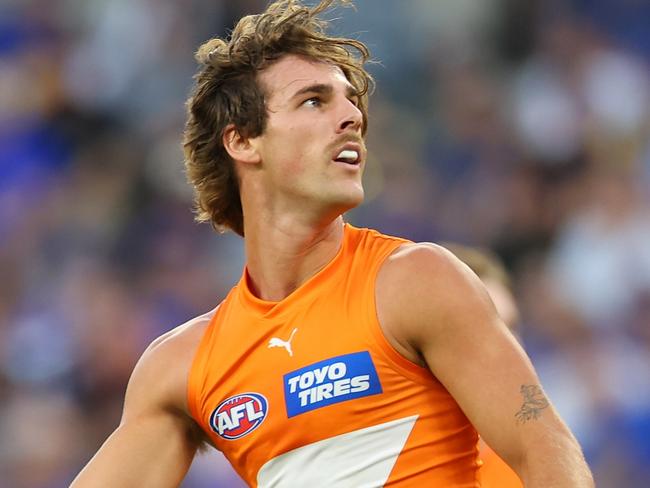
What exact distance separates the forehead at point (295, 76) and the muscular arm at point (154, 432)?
835mm

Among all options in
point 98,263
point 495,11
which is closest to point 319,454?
point 98,263

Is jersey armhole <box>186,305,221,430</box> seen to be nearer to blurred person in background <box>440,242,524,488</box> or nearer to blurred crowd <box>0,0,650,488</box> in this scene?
blurred person in background <box>440,242,524,488</box>

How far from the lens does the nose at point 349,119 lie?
3939 mm

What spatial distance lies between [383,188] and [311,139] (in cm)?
422

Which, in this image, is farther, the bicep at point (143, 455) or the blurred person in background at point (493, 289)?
the blurred person in background at point (493, 289)

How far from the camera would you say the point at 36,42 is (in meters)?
9.05

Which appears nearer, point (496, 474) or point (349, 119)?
point (349, 119)

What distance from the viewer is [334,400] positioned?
11.8 feet

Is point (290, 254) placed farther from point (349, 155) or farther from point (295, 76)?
point (295, 76)

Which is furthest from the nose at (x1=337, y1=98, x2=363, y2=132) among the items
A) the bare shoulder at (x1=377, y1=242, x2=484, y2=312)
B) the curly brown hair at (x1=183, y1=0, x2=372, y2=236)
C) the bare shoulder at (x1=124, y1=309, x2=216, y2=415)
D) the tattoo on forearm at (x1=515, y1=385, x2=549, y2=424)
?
the tattoo on forearm at (x1=515, y1=385, x2=549, y2=424)

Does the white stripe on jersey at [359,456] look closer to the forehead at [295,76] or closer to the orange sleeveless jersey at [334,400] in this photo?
the orange sleeveless jersey at [334,400]

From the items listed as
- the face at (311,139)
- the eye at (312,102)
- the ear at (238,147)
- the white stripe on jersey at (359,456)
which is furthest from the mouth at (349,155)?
the white stripe on jersey at (359,456)

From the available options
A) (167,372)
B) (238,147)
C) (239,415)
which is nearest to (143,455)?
(167,372)

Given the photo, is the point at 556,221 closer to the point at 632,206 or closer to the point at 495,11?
the point at 632,206
